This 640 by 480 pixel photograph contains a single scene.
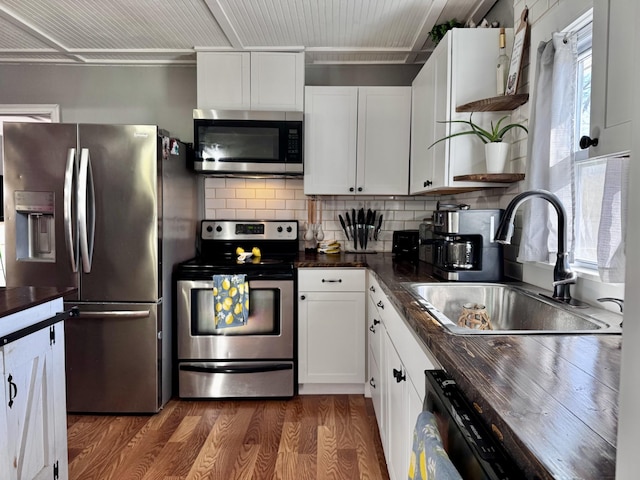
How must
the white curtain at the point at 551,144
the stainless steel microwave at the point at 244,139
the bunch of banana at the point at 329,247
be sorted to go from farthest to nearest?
the bunch of banana at the point at 329,247, the stainless steel microwave at the point at 244,139, the white curtain at the point at 551,144

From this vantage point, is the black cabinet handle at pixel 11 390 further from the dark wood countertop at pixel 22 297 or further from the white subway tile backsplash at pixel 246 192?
the white subway tile backsplash at pixel 246 192

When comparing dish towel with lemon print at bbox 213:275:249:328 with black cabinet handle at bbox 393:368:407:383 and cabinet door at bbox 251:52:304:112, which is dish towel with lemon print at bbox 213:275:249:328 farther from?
black cabinet handle at bbox 393:368:407:383

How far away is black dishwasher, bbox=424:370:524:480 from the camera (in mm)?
618

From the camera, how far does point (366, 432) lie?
91.4 inches

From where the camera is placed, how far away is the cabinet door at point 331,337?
8.93 ft

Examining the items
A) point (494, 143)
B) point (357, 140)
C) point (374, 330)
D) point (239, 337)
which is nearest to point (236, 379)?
point (239, 337)

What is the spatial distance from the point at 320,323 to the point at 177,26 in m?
2.08

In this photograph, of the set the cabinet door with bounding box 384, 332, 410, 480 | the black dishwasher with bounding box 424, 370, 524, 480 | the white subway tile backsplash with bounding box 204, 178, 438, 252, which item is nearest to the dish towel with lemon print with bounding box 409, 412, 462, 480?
the black dishwasher with bounding box 424, 370, 524, 480

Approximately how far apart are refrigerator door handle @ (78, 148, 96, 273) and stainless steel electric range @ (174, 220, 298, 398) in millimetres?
508

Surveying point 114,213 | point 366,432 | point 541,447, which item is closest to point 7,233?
point 114,213

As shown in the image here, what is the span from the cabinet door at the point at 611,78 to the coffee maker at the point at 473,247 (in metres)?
1.16

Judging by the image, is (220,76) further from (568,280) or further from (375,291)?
(568,280)

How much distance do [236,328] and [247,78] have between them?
1701 millimetres

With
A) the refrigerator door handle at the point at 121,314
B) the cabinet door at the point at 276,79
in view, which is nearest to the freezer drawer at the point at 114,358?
the refrigerator door handle at the point at 121,314
